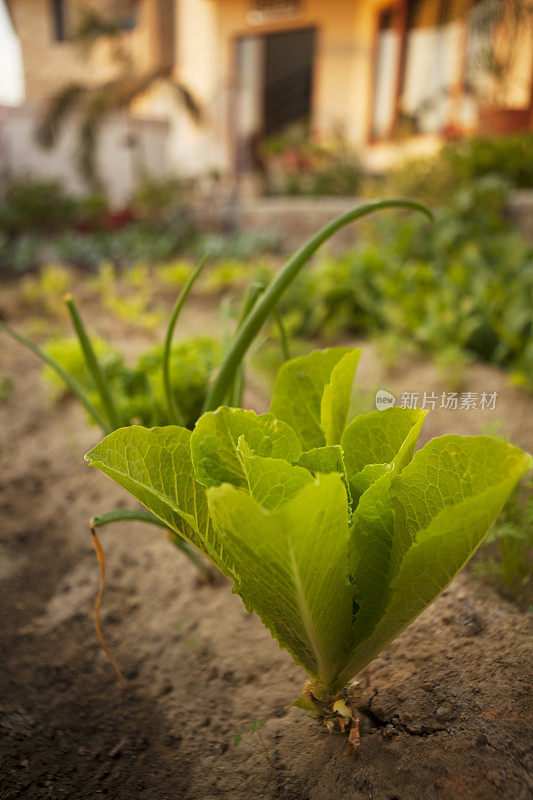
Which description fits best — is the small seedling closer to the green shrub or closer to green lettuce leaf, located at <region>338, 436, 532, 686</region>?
green lettuce leaf, located at <region>338, 436, 532, 686</region>

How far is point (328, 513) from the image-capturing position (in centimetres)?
72

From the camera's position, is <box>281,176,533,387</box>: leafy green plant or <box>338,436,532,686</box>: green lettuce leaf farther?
<box>281,176,533,387</box>: leafy green plant

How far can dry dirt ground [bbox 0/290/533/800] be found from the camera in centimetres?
86

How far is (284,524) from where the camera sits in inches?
26.6

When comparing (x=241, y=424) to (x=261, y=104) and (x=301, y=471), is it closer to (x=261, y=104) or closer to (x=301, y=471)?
(x=301, y=471)

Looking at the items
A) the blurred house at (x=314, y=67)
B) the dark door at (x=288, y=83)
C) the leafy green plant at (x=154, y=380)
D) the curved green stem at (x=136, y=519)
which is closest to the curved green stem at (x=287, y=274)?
the curved green stem at (x=136, y=519)

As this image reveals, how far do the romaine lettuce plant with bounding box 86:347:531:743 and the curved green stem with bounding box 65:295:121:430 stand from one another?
1.59 ft

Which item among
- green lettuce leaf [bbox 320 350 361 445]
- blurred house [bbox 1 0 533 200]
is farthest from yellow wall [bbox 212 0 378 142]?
green lettuce leaf [bbox 320 350 361 445]

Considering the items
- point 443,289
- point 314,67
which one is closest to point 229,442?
point 443,289

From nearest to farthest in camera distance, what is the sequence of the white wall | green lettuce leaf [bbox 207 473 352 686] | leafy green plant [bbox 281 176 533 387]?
green lettuce leaf [bbox 207 473 352 686] < leafy green plant [bbox 281 176 533 387] < the white wall

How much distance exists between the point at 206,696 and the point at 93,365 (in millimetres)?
760

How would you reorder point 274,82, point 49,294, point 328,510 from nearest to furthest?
point 328,510 < point 49,294 < point 274,82

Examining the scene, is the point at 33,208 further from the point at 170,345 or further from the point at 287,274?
the point at 287,274

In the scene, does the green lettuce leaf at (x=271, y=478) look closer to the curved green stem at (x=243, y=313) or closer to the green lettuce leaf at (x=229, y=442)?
the green lettuce leaf at (x=229, y=442)
